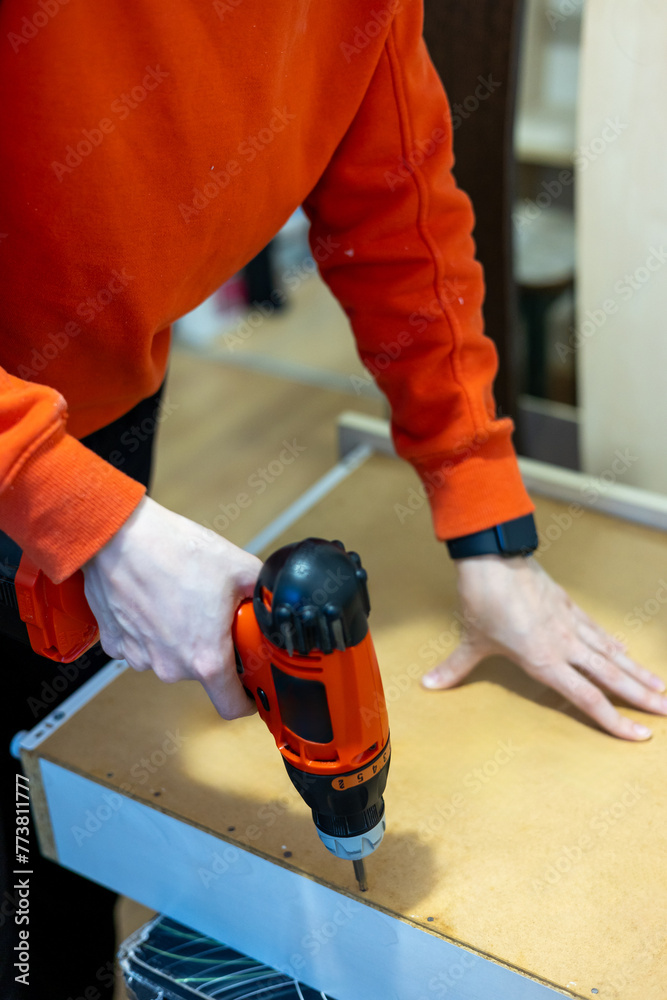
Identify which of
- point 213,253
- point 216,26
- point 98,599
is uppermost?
point 216,26

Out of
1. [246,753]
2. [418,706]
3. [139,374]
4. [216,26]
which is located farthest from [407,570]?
[216,26]

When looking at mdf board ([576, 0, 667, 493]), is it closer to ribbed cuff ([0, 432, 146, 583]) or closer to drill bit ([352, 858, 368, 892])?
drill bit ([352, 858, 368, 892])

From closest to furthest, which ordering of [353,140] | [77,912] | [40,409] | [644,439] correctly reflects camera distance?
[40,409] → [353,140] → [77,912] → [644,439]

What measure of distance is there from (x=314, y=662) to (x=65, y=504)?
0.60 feet

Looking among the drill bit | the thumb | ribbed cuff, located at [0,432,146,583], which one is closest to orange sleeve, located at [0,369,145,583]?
ribbed cuff, located at [0,432,146,583]

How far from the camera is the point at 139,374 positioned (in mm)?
808

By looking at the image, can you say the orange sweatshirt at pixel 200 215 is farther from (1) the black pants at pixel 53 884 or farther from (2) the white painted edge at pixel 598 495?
(2) the white painted edge at pixel 598 495

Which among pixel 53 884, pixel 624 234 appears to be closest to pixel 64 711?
pixel 53 884

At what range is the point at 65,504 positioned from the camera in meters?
0.58

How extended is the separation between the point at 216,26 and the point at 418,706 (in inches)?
24.2

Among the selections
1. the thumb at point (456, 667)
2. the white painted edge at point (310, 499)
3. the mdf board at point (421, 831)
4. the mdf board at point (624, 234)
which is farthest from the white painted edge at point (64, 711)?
the mdf board at point (624, 234)

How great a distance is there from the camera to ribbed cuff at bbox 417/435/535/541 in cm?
89

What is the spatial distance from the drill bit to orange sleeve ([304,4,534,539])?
32cm

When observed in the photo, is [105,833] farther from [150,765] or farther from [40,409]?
[40,409]
